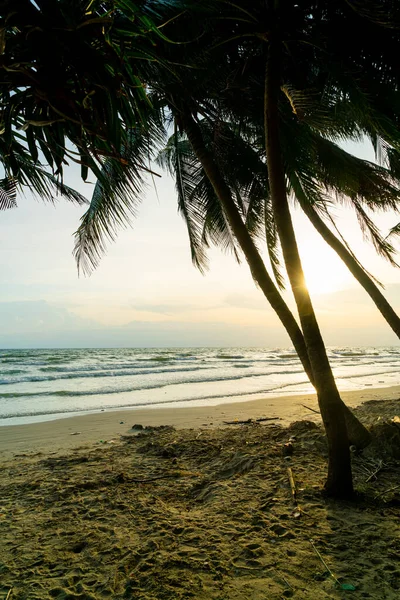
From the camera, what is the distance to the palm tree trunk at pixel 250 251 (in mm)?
3963

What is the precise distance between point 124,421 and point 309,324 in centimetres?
595

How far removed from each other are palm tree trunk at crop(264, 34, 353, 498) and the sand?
250 mm

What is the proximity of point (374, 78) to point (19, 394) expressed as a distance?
42.8 feet

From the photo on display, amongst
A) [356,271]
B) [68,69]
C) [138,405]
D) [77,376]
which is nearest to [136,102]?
[68,69]

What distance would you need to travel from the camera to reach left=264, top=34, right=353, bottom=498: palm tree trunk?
2.91 m

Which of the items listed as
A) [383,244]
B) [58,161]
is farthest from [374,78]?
[58,161]

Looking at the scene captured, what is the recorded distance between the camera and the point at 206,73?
3.81 m

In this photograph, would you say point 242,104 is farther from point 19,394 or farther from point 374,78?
point 19,394

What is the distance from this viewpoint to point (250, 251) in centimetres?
437

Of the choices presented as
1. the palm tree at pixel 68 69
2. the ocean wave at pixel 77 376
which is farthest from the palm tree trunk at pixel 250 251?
the ocean wave at pixel 77 376

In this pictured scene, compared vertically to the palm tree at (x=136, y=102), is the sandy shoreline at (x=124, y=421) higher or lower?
lower

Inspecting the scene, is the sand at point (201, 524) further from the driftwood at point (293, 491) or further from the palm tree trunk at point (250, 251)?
the palm tree trunk at point (250, 251)

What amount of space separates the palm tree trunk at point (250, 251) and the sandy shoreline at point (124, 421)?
10.5 ft

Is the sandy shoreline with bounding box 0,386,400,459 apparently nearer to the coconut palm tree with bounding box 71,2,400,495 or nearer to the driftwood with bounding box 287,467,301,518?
the driftwood with bounding box 287,467,301,518
